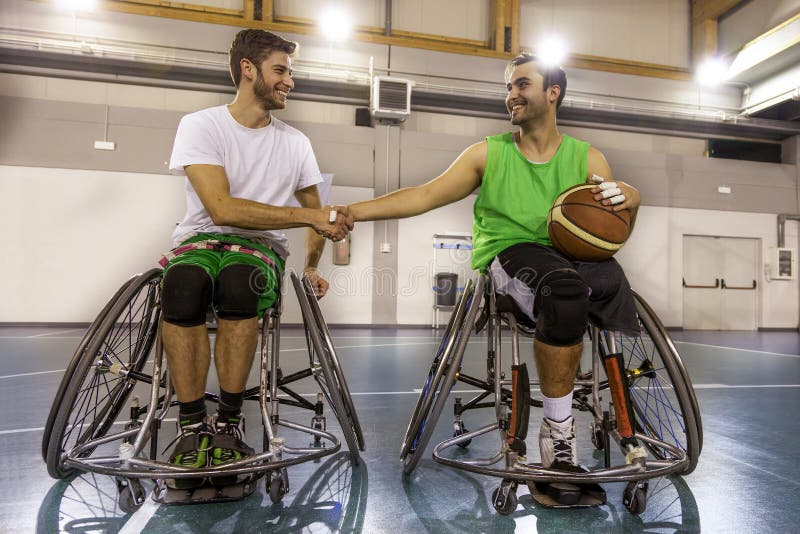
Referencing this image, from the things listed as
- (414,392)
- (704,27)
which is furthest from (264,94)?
(704,27)

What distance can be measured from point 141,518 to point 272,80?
1411 millimetres

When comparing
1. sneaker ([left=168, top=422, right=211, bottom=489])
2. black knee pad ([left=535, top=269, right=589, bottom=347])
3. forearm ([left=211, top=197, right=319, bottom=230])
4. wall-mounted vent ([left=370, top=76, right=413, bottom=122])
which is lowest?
sneaker ([left=168, top=422, right=211, bottom=489])

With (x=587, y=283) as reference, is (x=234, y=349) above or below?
below

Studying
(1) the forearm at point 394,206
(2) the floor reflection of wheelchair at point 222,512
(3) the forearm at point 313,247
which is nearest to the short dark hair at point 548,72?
(1) the forearm at point 394,206

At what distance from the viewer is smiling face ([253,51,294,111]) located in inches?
73.6

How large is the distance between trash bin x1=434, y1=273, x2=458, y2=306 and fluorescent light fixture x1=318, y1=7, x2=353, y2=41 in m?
4.46

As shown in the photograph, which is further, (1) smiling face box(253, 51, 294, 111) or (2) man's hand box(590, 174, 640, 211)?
(1) smiling face box(253, 51, 294, 111)

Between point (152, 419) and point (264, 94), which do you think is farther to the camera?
point (264, 94)

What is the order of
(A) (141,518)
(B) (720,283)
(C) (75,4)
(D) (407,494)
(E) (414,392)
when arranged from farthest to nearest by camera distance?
(B) (720,283) → (C) (75,4) → (E) (414,392) → (D) (407,494) → (A) (141,518)

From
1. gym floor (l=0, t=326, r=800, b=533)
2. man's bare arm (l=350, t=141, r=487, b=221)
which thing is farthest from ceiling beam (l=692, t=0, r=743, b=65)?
man's bare arm (l=350, t=141, r=487, b=221)

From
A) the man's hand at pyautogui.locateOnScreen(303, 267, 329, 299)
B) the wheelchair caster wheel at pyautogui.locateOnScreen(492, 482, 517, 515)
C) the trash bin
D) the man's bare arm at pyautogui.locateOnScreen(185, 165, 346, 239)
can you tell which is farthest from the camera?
the trash bin

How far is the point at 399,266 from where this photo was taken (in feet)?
31.5

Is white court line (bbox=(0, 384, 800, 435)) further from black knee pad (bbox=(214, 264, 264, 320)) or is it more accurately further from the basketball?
the basketball

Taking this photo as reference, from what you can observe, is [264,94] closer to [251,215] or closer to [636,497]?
[251,215]
